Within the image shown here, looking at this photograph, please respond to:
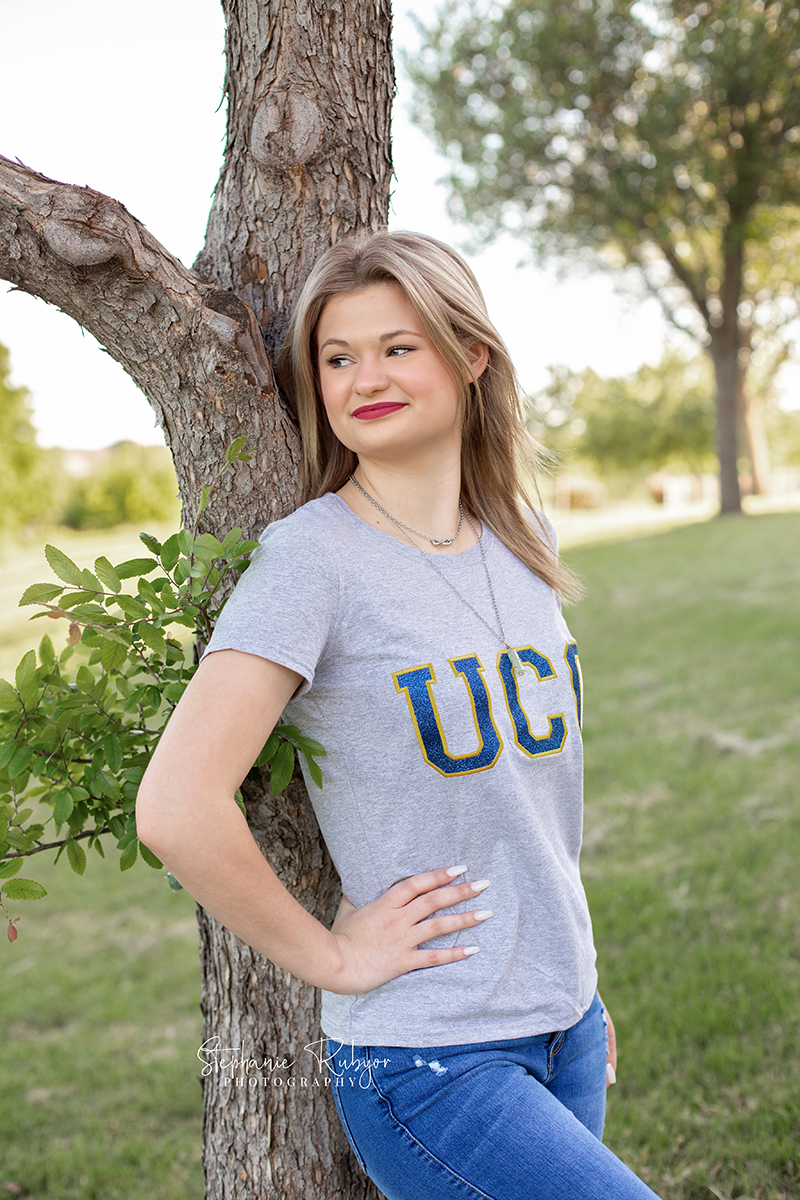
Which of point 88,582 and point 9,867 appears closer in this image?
point 88,582

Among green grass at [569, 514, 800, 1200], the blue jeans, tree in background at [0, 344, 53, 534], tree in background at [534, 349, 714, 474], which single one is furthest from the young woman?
tree in background at [534, 349, 714, 474]

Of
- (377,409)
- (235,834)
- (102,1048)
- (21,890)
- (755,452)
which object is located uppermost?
(755,452)

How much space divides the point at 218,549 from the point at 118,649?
24 cm

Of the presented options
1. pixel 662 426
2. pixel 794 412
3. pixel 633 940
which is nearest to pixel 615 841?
pixel 633 940

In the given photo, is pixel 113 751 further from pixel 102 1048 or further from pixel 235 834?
pixel 102 1048

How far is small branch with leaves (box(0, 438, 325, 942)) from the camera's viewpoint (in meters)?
1.44

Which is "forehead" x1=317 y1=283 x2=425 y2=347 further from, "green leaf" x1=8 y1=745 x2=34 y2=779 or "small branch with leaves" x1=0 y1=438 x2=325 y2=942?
"green leaf" x1=8 y1=745 x2=34 y2=779

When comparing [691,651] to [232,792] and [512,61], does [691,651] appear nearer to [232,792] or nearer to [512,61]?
[232,792]

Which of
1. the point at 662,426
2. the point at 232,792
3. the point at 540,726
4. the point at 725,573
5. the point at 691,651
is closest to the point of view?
the point at 232,792

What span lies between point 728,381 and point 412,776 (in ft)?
52.2

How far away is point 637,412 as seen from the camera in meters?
26.7

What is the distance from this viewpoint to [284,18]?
6.12 ft

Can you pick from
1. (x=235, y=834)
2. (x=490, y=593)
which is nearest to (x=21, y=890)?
(x=235, y=834)

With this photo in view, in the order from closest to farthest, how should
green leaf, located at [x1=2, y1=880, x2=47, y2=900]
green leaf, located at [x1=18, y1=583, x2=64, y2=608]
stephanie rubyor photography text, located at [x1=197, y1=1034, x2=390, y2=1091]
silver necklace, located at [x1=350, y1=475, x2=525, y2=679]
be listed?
1. green leaf, located at [x1=18, y1=583, x2=64, y2=608]
2. green leaf, located at [x1=2, y1=880, x2=47, y2=900]
3. silver necklace, located at [x1=350, y1=475, x2=525, y2=679]
4. stephanie rubyor photography text, located at [x1=197, y1=1034, x2=390, y2=1091]
